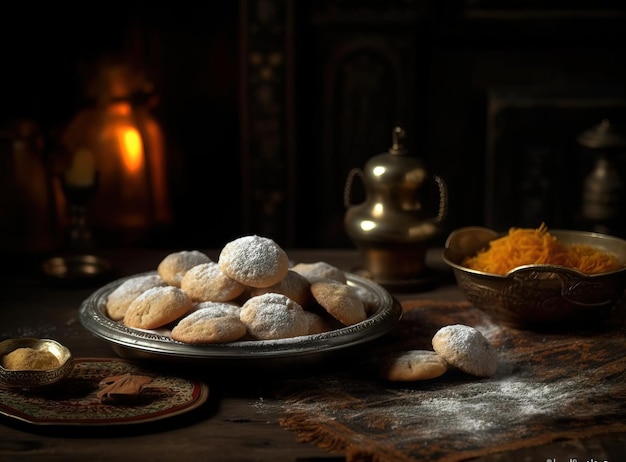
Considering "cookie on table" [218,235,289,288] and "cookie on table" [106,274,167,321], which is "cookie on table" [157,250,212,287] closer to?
"cookie on table" [106,274,167,321]

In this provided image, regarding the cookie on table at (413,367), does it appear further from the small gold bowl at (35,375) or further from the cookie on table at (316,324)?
the small gold bowl at (35,375)

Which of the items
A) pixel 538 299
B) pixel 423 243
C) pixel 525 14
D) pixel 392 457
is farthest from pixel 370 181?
pixel 525 14

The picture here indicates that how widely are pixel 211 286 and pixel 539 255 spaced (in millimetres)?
587

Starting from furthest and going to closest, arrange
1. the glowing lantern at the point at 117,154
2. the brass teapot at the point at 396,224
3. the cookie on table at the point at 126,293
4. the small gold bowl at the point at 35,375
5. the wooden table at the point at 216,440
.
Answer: the glowing lantern at the point at 117,154 < the brass teapot at the point at 396,224 < the cookie on table at the point at 126,293 < the small gold bowl at the point at 35,375 < the wooden table at the point at 216,440

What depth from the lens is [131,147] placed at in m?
3.16

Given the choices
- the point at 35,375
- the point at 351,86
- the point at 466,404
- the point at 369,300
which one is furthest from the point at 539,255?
the point at 351,86

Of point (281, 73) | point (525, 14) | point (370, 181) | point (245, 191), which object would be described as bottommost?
point (245, 191)

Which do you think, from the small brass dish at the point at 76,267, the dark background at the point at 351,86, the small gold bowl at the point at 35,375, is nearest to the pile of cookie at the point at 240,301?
the small gold bowl at the point at 35,375

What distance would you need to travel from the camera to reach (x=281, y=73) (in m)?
3.18

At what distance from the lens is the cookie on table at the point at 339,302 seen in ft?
4.60

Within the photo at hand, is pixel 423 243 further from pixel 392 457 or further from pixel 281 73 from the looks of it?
pixel 281 73

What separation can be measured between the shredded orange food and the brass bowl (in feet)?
0.16

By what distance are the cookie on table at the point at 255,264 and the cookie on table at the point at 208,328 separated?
0.28ft

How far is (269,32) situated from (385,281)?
151cm
